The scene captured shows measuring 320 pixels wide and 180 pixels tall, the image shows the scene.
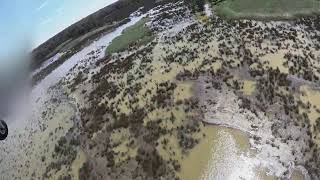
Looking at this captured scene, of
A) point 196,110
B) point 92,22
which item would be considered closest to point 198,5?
point 92,22

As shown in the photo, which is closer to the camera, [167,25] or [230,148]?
[230,148]

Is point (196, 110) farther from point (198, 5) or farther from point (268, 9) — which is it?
point (198, 5)

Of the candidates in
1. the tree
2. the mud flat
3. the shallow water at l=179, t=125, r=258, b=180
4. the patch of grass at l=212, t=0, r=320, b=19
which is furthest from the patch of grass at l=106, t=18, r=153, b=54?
the shallow water at l=179, t=125, r=258, b=180

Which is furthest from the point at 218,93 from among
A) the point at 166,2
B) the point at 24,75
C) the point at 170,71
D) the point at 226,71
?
the point at 166,2

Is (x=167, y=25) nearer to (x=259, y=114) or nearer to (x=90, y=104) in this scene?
(x=90, y=104)

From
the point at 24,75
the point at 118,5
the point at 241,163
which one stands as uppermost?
the point at 24,75

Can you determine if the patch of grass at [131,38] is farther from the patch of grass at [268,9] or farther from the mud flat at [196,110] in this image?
the patch of grass at [268,9]
